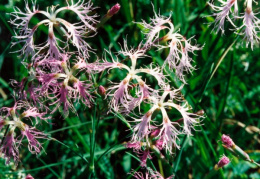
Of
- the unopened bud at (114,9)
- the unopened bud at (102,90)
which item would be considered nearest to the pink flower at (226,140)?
the unopened bud at (102,90)

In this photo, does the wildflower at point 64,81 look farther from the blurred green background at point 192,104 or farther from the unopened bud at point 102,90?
the blurred green background at point 192,104

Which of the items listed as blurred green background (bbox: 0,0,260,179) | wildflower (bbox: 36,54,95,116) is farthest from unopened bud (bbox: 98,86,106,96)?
blurred green background (bbox: 0,0,260,179)

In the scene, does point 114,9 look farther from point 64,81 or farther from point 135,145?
point 135,145

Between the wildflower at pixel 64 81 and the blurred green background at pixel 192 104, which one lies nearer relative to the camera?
the wildflower at pixel 64 81

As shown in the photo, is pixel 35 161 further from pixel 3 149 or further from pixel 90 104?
pixel 90 104

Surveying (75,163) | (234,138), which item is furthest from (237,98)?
(75,163)

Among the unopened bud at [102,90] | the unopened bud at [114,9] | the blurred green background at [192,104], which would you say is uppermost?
the unopened bud at [114,9]

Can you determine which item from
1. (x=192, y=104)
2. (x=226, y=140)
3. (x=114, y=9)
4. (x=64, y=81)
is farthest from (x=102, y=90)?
(x=192, y=104)

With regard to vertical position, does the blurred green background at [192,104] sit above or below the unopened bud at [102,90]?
below
